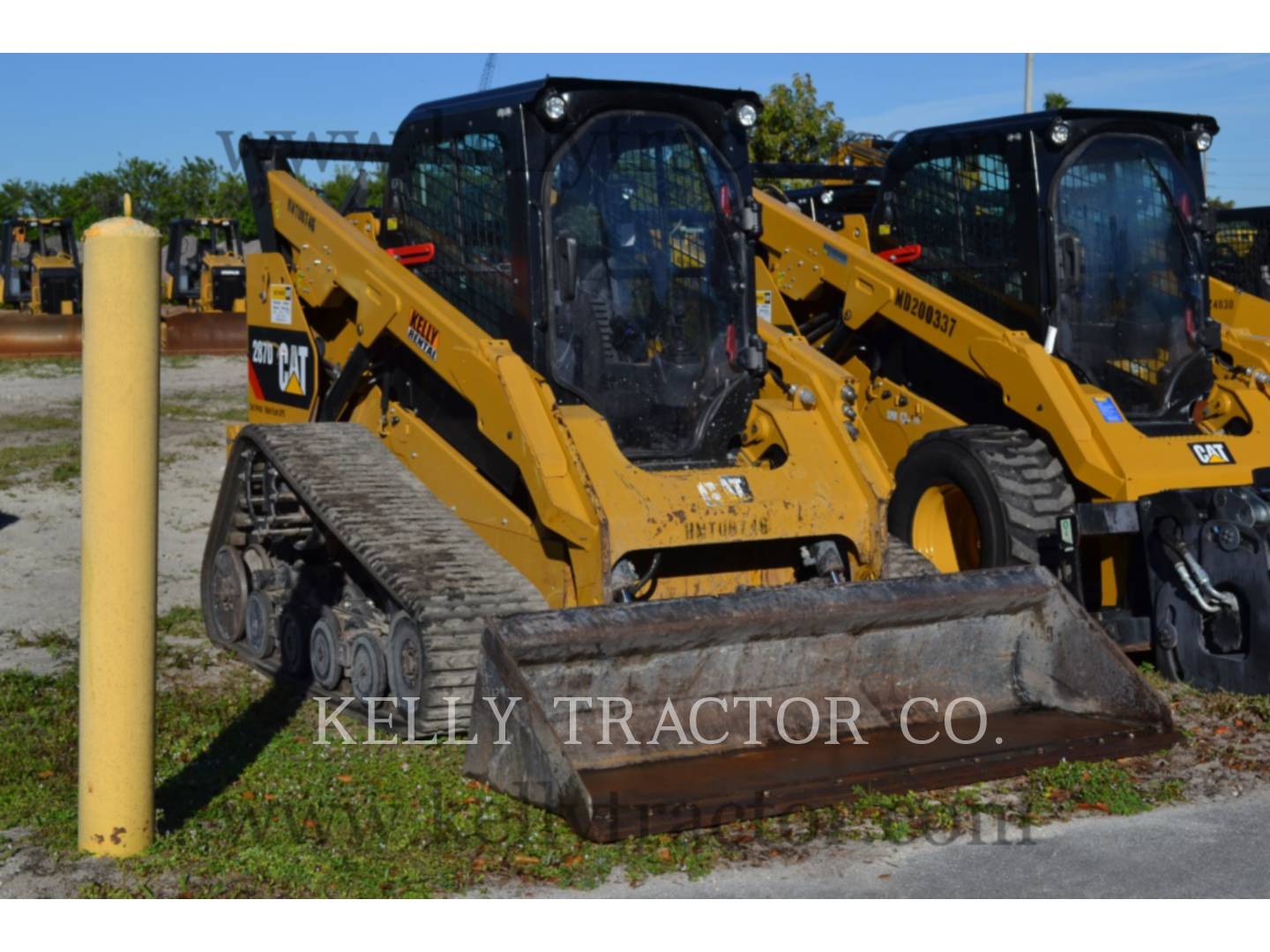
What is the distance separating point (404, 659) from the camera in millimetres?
6855

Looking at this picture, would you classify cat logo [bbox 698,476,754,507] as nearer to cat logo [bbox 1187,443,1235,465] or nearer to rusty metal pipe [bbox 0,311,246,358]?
cat logo [bbox 1187,443,1235,465]

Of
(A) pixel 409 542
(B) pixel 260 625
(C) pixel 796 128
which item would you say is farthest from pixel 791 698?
(C) pixel 796 128

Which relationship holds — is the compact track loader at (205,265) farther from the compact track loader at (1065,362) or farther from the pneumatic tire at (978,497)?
the pneumatic tire at (978,497)

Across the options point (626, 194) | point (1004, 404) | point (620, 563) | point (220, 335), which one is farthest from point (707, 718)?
point (220, 335)

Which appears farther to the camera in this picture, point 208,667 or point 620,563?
point 208,667

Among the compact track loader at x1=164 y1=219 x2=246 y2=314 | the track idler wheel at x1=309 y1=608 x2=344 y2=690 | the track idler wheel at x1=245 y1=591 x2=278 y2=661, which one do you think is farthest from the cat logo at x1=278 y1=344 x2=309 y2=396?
the compact track loader at x1=164 y1=219 x2=246 y2=314

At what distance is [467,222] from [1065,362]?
133 inches

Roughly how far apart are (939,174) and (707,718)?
4.72m

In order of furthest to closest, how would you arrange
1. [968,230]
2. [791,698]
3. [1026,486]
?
A: [968,230], [1026,486], [791,698]

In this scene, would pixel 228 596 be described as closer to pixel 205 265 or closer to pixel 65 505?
pixel 65 505

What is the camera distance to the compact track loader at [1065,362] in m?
7.95

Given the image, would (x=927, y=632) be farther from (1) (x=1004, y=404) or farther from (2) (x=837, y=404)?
(1) (x=1004, y=404)

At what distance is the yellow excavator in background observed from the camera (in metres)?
34.2

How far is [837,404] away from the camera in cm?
783
